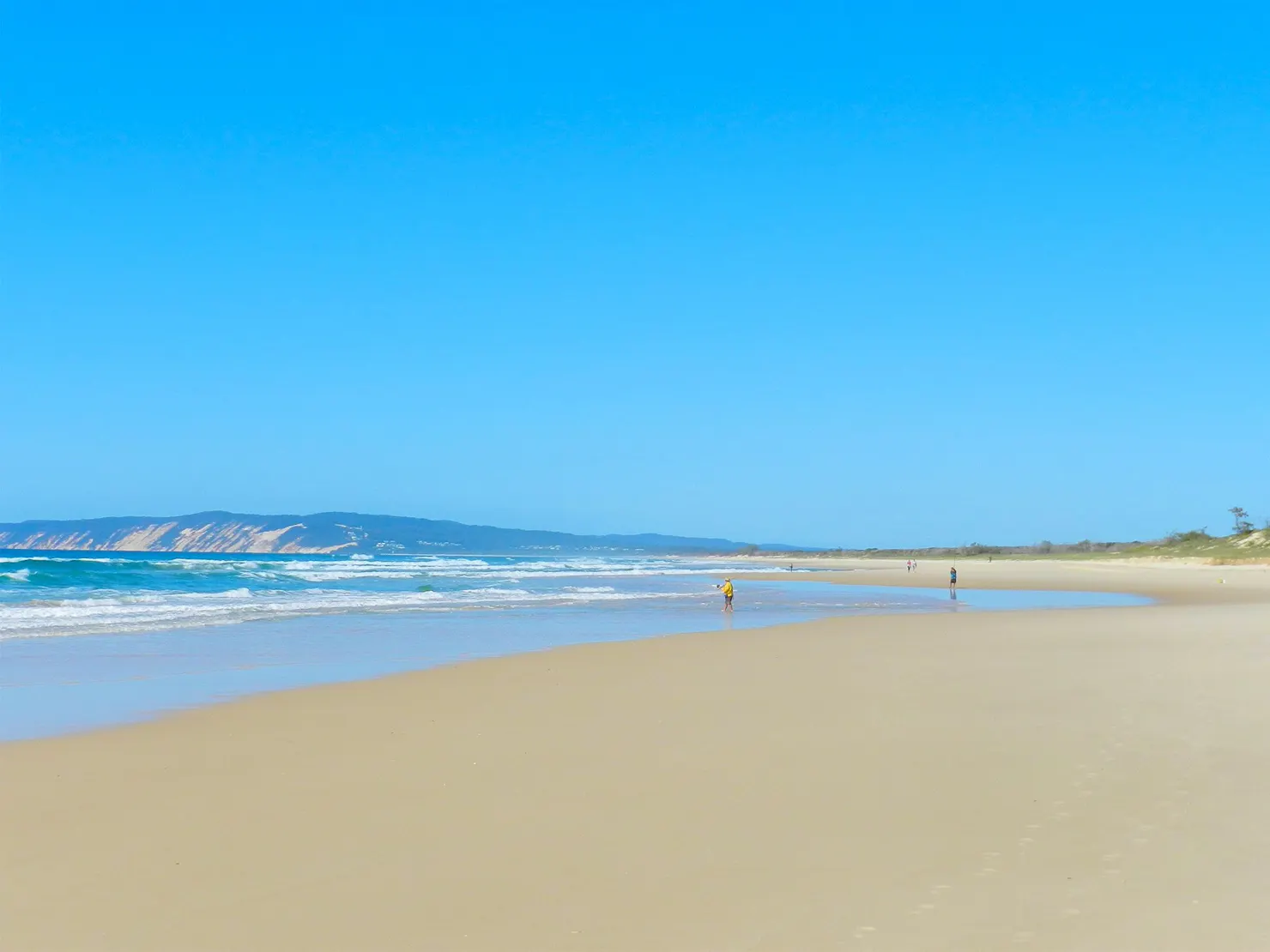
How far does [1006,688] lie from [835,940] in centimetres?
816

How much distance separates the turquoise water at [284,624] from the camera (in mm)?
12297

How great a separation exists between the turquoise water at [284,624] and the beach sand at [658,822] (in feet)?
7.15

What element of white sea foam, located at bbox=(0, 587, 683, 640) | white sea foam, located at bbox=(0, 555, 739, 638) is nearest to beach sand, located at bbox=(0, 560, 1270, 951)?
white sea foam, located at bbox=(0, 587, 683, 640)

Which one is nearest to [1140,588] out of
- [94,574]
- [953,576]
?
[953,576]

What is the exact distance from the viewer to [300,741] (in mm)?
8789

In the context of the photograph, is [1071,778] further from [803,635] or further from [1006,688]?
[803,635]

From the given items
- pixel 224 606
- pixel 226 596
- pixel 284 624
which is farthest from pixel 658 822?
pixel 226 596

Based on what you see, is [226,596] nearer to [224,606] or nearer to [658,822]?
[224,606]

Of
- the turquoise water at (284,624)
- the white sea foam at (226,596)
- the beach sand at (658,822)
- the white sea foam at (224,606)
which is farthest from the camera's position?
the white sea foam at (226,596)

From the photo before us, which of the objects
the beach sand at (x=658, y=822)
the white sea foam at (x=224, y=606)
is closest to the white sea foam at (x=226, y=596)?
the white sea foam at (x=224, y=606)

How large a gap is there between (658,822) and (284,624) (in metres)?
18.5

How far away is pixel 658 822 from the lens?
6207mm

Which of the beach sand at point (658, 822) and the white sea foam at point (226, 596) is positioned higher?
the white sea foam at point (226, 596)

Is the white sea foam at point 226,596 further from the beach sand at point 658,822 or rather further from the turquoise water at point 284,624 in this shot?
the beach sand at point 658,822
